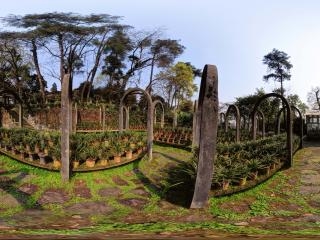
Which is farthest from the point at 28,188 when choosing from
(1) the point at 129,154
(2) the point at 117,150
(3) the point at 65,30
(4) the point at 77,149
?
(3) the point at 65,30

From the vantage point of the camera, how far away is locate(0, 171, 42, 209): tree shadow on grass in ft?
27.6

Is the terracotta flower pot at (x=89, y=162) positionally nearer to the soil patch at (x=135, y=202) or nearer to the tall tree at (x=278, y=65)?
the soil patch at (x=135, y=202)

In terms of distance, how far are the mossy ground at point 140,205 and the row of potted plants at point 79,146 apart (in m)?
0.36

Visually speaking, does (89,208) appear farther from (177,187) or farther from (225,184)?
(225,184)

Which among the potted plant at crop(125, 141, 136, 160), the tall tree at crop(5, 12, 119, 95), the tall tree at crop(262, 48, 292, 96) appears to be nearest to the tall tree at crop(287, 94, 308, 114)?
the tall tree at crop(262, 48, 292, 96)

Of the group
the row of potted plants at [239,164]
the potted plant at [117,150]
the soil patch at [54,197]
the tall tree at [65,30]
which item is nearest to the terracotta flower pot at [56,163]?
the soil patch at [54,197]

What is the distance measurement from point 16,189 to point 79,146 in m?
1.84

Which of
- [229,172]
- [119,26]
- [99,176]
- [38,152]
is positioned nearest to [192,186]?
[229,172]

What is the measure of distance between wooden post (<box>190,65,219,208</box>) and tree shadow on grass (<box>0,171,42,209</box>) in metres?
2.98

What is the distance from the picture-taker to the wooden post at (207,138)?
7.97 metres

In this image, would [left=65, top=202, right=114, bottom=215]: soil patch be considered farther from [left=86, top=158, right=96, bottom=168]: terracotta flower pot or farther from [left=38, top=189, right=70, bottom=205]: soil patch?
[left=86, top=158, right=96, bottom=168]: terracotta flower pot

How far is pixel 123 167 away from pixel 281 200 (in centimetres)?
426

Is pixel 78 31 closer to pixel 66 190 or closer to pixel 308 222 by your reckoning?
pixel 66 190

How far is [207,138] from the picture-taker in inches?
313
